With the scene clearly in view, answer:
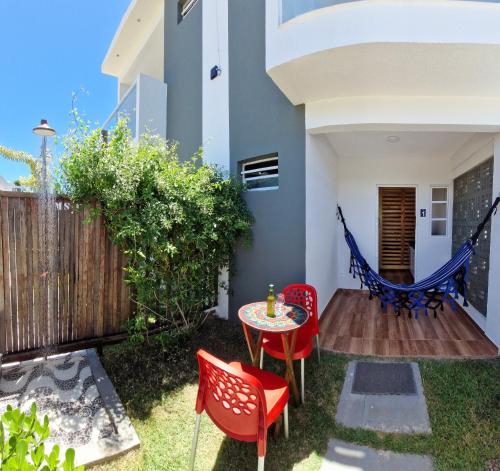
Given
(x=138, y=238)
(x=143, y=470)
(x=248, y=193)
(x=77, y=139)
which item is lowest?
(x=143, y=470)

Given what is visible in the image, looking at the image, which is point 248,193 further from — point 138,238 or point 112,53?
point 112,53

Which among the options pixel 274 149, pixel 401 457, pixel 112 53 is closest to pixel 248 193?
pixel 274 149

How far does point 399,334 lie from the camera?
15.0ft

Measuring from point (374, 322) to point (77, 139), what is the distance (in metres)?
5.42

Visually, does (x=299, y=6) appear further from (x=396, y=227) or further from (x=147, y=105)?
(x=396, y=227)

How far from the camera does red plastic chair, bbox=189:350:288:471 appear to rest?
1.98 m

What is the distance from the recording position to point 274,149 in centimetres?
485

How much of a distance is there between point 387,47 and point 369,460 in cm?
411

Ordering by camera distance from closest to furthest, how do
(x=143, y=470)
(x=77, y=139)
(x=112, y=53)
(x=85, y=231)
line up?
(x=143, y=470)
(x=77, y=139)
(x=85, y=231)
(x=112, y=53)

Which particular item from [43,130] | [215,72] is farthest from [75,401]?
[215,72]

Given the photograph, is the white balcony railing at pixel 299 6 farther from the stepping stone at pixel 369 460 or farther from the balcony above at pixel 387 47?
the stepping stone at pixel 369 460

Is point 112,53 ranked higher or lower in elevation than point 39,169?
higher

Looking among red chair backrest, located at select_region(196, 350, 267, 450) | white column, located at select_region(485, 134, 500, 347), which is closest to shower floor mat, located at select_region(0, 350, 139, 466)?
red chair backrest, located at select_region(196, 350, 267, 450)

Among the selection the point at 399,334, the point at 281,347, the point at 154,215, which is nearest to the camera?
the point at 281,347
